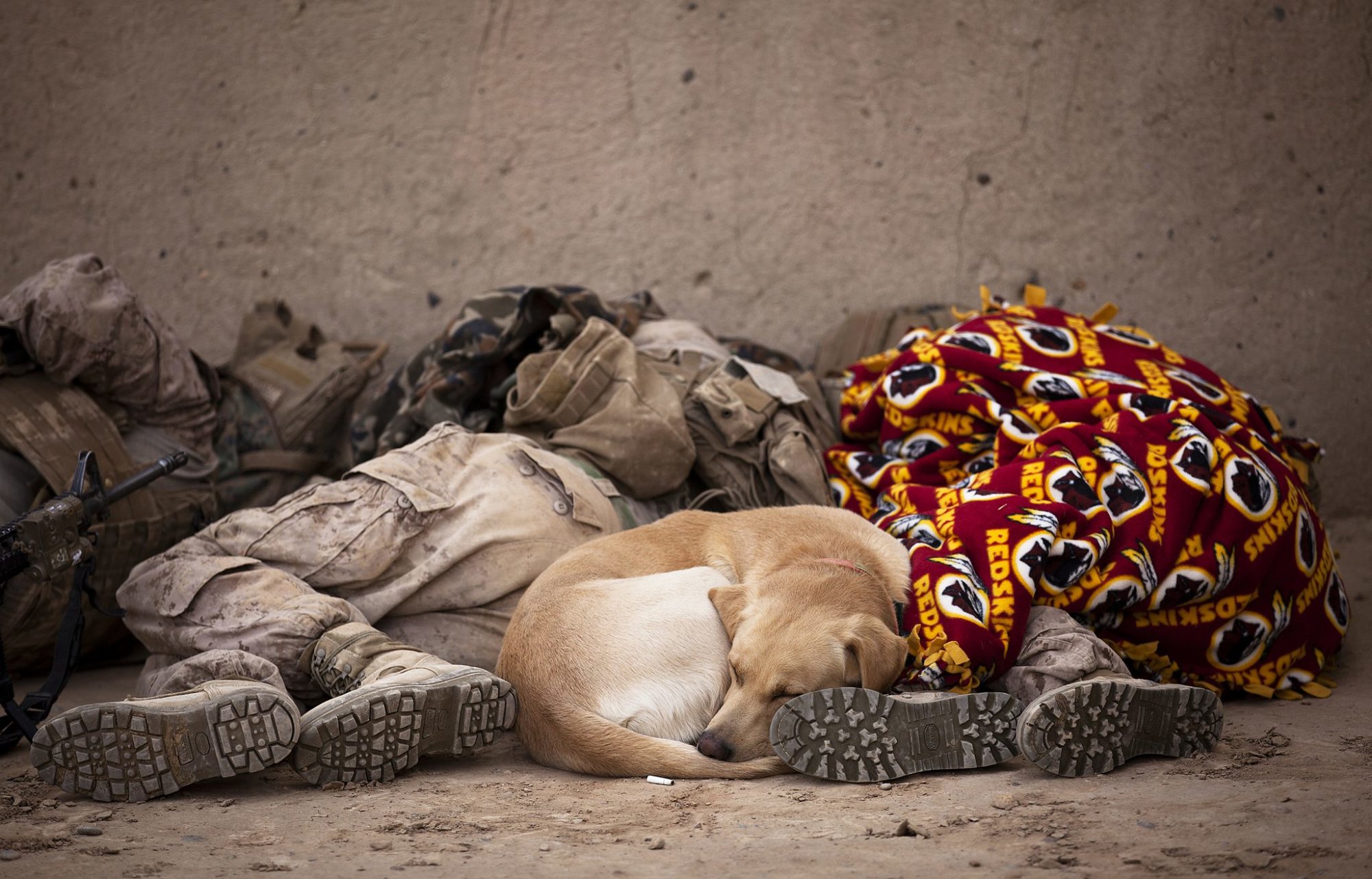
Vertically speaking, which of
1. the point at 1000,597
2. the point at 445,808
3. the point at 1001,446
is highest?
the point at 1001,446

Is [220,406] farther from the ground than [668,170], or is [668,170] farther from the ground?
[668,170]

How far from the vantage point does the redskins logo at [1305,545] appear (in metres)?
3.30

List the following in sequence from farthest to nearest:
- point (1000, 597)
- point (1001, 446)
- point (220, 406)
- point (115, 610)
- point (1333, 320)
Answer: point (1333, 320) → point (220, 406) → point (1001, 446) → point (115, 610) → point (1000, 597)

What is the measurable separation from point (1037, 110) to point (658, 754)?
3628 millimetres

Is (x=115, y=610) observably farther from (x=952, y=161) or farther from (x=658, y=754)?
(x=952, y=161)

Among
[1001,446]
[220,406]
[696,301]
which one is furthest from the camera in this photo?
[696,301]

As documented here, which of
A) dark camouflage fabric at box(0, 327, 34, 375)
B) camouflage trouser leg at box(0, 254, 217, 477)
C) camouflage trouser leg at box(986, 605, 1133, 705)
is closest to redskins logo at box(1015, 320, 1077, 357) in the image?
camouflage trouser leg at box(986, 605, 1133, 705)

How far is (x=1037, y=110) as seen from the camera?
4988mm

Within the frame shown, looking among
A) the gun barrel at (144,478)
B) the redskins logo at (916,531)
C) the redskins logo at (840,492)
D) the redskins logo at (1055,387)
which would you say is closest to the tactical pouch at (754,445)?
the redskins logo at (840,492)

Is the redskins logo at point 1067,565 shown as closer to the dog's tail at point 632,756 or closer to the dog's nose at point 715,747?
the dog's tail at point 632,756

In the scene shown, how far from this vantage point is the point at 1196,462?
3.21 m

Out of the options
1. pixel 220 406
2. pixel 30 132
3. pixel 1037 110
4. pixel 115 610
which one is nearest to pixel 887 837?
pixel 115 610

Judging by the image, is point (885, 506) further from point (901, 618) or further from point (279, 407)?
point (279, 407)

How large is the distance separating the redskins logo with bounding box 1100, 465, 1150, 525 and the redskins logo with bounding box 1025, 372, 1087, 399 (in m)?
0.49
